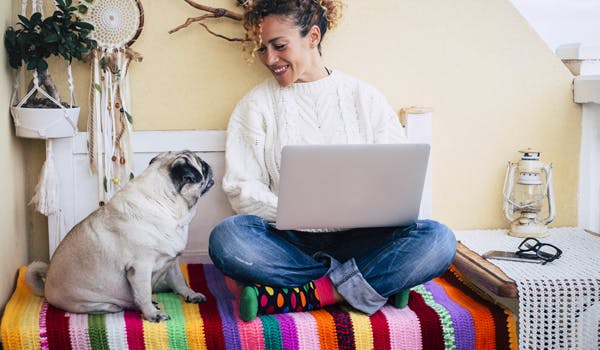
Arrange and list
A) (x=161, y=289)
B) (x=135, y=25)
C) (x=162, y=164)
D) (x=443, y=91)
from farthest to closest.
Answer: (x=443, y=91)
(x=135, y=25)
(x=161, y=289)
(x=162, y=164)

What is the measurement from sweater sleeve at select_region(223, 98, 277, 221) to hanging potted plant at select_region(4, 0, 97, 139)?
1.75ft

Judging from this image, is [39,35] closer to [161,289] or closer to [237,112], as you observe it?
[237,112]

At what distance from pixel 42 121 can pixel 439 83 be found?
1.42 meters

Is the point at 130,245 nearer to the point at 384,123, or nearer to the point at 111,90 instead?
the point at 111,90

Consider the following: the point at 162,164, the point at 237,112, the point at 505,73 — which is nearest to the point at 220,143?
the point at 237,112

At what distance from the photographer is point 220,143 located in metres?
2.46

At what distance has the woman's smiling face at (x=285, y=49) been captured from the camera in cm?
227

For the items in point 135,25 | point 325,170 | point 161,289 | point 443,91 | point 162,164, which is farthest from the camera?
point 443,91

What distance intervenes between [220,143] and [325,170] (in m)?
0.74

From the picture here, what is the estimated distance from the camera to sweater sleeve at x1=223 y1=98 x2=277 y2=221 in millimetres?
2193

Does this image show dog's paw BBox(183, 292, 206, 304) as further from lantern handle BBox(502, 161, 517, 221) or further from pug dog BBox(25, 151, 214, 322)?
lantern handle BBox(502, 161, 517, 221)

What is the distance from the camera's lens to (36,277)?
81.1 inches

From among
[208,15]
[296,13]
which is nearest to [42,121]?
[208,15]

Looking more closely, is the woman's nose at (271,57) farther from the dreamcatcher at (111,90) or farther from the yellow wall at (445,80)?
the dreamcatcher at (111,90)
